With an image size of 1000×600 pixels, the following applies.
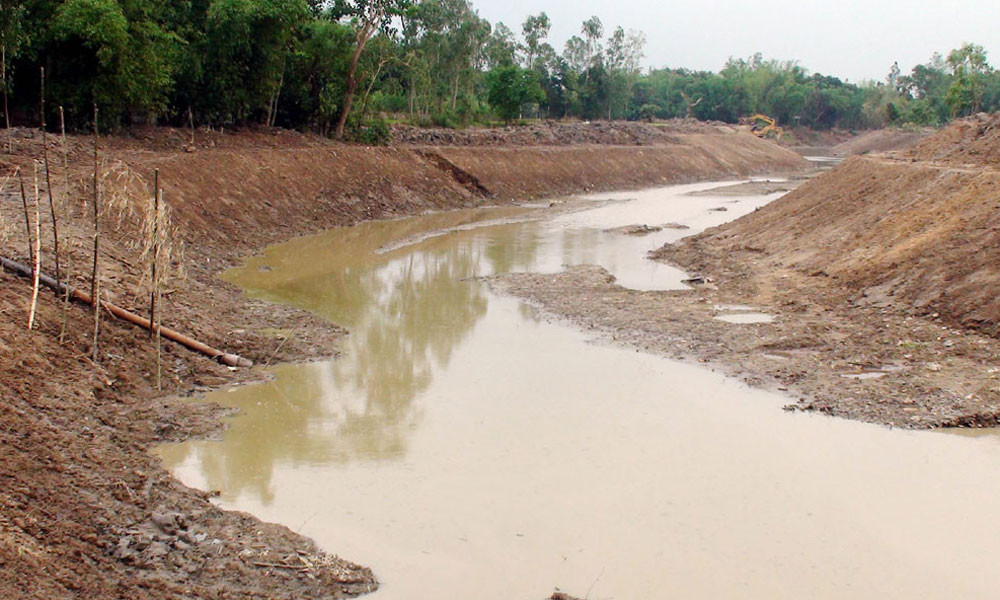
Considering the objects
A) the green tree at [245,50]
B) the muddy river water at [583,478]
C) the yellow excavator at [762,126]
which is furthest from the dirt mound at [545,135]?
the muddy river water at [583,478]

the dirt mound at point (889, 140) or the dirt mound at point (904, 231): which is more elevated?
the dirt mound at point (889, 140)

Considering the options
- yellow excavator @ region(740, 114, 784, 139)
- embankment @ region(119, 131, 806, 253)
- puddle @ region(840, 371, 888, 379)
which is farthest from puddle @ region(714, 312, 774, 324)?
yellow excavator @ region(740, 114, 784, 139)

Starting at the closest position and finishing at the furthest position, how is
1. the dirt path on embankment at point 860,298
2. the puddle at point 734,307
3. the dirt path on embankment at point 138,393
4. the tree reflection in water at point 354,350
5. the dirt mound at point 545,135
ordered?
the dirt path on embankment at point 138,393
the tree reflection in water at point 354,350
the dirt path on embankment at point 860,298
the puddle at point 734,307
the dirt mound at point 545,135

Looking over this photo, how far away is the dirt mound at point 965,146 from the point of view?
1802 centimetres

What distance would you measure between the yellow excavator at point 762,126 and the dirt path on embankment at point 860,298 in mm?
49302

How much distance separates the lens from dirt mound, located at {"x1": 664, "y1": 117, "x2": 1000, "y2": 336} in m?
12.3

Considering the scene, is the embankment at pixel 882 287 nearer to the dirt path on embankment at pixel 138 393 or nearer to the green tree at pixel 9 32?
the dirt path on embankment at pixel 138 393

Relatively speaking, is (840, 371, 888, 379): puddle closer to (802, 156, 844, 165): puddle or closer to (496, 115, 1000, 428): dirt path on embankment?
(496, 115, 1000, 428): dirt path on embankment

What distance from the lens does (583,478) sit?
25.6 ft

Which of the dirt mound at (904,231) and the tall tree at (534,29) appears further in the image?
the tall tree at (534,29)

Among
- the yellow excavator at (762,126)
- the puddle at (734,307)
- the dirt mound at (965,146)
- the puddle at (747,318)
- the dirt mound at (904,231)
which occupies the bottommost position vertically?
the puddle at (747,318)

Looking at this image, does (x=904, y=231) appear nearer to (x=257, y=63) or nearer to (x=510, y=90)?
(x=257, y=63)

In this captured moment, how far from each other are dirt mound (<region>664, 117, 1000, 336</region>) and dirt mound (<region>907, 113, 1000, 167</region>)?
0.05 meters

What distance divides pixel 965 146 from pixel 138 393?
18903 millimetres
